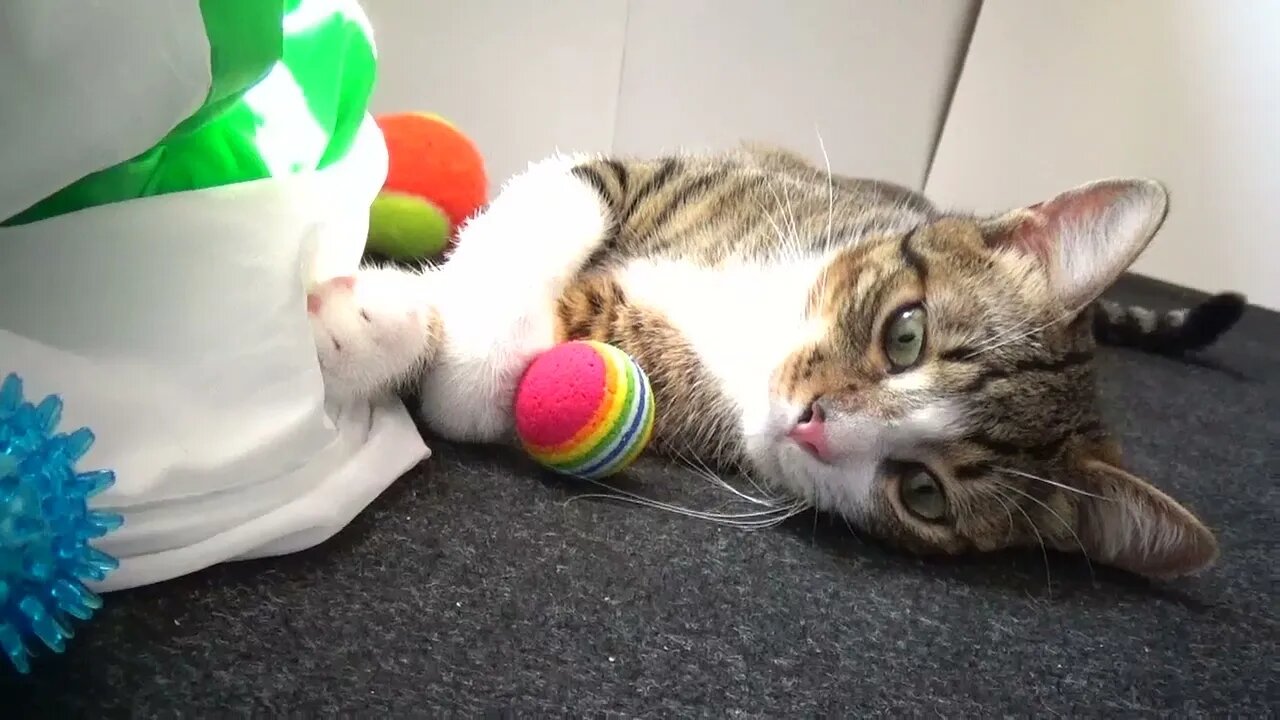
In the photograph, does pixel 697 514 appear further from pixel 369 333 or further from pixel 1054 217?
pixel 1054 217

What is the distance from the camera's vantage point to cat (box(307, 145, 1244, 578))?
35.3 inches

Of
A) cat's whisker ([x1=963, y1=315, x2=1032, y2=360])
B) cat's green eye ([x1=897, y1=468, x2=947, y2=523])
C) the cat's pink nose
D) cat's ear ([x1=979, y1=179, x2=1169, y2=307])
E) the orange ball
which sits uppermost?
cat's ear ([x1=979, y1=179, x2=1169, y2=307])

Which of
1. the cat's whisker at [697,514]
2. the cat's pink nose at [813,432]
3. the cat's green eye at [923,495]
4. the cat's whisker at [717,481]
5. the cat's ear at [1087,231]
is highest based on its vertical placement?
the cat's ear at [1087,231]

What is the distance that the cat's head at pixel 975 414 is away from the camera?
0.90m

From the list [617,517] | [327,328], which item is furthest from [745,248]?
[327,328]

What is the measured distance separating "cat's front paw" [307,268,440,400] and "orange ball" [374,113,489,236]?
0.70ft

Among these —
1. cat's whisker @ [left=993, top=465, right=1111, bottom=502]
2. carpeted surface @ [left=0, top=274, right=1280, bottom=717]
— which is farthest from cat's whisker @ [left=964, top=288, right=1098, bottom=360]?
carpeted surface @ [left=0, top=274, right=1280, bottom=717]

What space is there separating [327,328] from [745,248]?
1.72 ft

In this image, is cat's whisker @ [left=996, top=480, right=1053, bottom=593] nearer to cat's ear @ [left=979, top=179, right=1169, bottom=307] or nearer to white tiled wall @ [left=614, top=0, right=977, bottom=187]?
cat's ear @ [left=979, top=179, right=1169, bottom=307]

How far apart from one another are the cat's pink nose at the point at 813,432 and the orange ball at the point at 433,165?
1.54ft

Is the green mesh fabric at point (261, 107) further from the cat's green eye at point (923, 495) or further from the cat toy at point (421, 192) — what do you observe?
the cat's green eye at point (923, 495)

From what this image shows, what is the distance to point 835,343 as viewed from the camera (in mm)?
951

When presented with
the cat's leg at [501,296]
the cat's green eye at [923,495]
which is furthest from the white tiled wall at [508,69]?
the cat's green eye at [923,495]

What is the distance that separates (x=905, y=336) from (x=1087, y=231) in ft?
0.79
